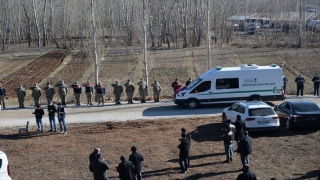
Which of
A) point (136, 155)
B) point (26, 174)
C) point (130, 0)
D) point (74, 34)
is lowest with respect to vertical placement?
point (26, 174)

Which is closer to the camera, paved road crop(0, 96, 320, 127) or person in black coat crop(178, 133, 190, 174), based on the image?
person in black coat crop(178, 133, 190, 174)

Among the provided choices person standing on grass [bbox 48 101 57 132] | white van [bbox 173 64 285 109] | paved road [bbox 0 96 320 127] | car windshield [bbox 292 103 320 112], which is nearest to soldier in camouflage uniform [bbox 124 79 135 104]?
paved road [bbox 0 96 320 127]

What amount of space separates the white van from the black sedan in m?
4.90

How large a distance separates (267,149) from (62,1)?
247ft

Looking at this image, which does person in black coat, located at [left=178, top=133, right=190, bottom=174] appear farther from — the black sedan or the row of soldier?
the row of soldier

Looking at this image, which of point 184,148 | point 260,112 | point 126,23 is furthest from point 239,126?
point 126,23

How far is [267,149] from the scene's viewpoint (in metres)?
16.9

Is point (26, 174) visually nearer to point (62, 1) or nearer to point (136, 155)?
point (136, 155)

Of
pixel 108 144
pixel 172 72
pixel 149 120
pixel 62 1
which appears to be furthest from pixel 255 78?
pixel 62 1

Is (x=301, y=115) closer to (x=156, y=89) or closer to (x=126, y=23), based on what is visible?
(x=156, y=89)

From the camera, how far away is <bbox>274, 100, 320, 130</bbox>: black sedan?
1866cm

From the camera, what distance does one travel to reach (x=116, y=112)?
80.9 ft

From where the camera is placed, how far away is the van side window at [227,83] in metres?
24.4

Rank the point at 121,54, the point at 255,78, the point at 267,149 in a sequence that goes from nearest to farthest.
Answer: the point at 267,149 → the point at 255,78 → the point at 121,54
